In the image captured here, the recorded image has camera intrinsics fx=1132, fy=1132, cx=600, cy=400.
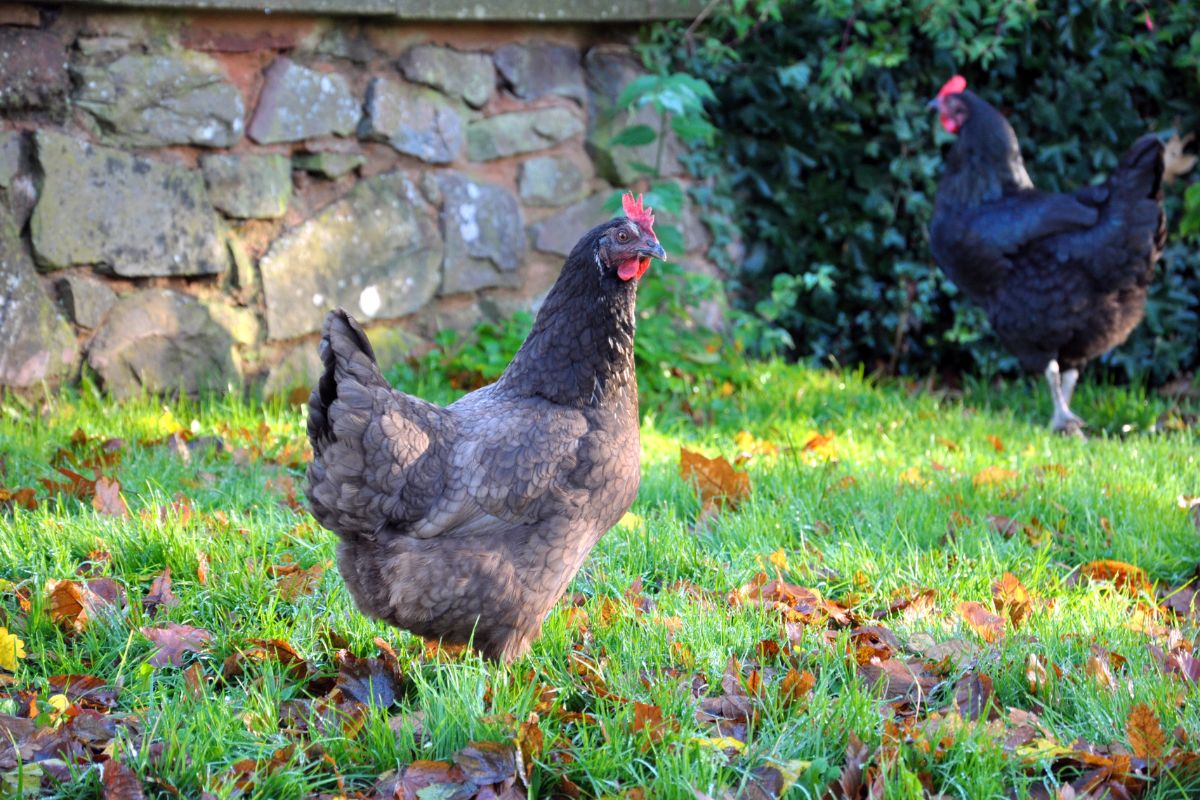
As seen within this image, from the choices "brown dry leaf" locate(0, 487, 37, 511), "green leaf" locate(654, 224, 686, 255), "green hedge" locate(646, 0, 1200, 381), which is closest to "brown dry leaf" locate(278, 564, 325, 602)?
"brown dry leaf" locate(0, 487, 37, 511)

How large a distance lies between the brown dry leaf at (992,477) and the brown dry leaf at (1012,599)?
0.94 meters

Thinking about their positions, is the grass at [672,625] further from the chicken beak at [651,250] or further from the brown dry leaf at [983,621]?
the chicken beak at [651,250]

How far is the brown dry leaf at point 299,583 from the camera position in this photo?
308 centimetres

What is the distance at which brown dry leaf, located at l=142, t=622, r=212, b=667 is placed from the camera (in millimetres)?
2754

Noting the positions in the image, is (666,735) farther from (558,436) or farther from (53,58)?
(53,58)

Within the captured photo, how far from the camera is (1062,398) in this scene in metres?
6.02

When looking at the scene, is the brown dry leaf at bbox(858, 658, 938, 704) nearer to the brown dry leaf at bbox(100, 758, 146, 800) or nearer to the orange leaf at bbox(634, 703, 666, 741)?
the orange leaf at bbox(634, 703, 666, 741)

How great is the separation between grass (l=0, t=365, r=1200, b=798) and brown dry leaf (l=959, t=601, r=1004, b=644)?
21 mm

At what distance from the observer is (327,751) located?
237 centimetres

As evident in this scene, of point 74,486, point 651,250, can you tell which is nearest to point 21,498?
point 74,486

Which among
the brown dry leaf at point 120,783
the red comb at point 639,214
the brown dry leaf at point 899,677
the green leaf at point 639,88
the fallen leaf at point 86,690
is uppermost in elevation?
the green leaf at point 639,88

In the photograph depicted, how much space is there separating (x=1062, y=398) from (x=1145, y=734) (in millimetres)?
3941

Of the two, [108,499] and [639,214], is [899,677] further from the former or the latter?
[108,499]

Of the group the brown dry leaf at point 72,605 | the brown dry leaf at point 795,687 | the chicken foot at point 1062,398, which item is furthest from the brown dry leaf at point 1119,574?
the brown dry leaf at point 72,605
